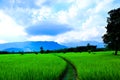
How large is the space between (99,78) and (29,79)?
3.77 meters

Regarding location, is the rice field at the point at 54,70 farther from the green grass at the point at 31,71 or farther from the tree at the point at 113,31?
the tree at the point at 113,31

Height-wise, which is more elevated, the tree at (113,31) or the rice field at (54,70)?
the tree at (113,31)

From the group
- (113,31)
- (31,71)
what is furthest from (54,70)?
(113,31)

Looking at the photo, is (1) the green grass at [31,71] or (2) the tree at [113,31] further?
(2) the tree at [113,31]

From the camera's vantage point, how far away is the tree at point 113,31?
222 ft

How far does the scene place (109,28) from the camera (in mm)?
70250

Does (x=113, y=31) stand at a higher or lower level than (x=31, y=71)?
higher

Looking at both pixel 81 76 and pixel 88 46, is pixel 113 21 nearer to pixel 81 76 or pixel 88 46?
pixel 81 76

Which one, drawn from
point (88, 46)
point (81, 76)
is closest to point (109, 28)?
point (81, 76)

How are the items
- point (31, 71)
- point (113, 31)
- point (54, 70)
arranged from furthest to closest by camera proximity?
point (113, 31), point (54, 70), point (31, 71)

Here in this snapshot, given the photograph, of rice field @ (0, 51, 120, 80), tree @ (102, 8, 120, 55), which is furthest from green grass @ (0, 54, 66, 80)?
tree @ (102, 8, 120, 55)

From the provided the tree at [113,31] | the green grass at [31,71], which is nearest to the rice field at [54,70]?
the green grass at [31,71]

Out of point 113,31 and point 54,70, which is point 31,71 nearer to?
point 54,70

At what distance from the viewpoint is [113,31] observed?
6869 cm
